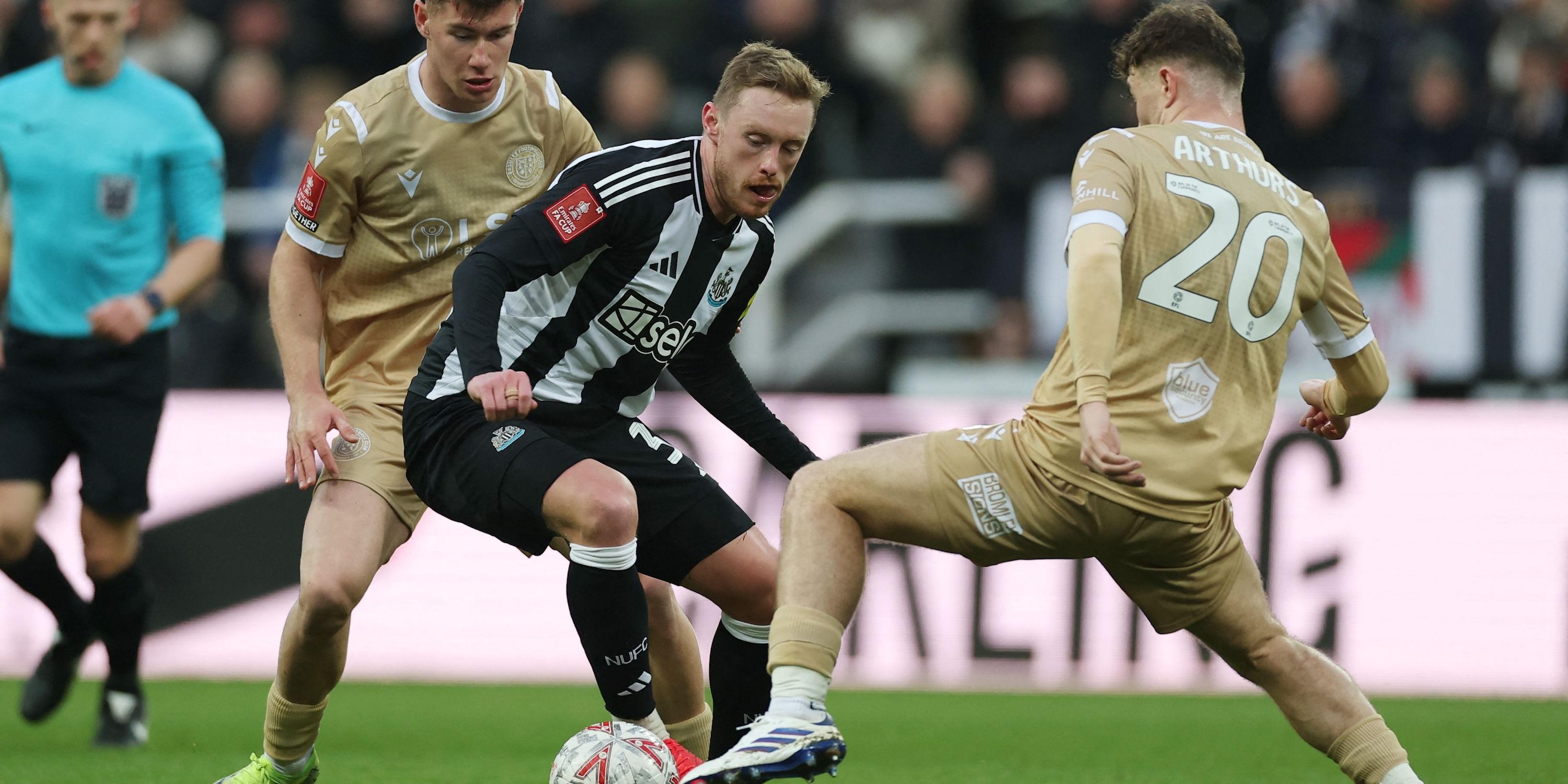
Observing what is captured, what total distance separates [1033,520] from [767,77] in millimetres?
1318

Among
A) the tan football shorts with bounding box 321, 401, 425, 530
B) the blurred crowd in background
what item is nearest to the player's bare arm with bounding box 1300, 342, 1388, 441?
the tan football shorts with bounding box 321, 401, 425, 530

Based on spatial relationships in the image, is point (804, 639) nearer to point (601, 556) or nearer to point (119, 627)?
point (601, 556)

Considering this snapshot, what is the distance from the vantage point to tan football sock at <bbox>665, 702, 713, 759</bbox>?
5336 mm

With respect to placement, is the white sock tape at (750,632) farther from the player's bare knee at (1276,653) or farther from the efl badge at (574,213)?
the player's bare knee at (1276,653)

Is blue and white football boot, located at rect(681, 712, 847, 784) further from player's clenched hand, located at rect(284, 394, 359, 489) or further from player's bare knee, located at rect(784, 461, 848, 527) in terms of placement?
player's clenched hand, located at rect(284, 394, 359, 489)

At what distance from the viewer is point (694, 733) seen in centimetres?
536

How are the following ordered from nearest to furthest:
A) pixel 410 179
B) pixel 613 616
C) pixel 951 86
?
pixel 613 616 → pixel 410 179 → pixel 951 86

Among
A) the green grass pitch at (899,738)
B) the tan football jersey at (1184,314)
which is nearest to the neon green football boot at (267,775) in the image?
the green grass pitch at (899,738)

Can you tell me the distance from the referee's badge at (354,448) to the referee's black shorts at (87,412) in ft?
6.02

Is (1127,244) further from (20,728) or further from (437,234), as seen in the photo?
(20,728)

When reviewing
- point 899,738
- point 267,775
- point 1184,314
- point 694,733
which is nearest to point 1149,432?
point 1184,314

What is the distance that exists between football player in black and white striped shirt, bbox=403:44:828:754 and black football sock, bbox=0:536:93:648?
2.56 m

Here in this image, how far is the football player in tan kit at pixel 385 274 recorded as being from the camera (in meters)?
5.06

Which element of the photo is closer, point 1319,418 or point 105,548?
point 1319,418
